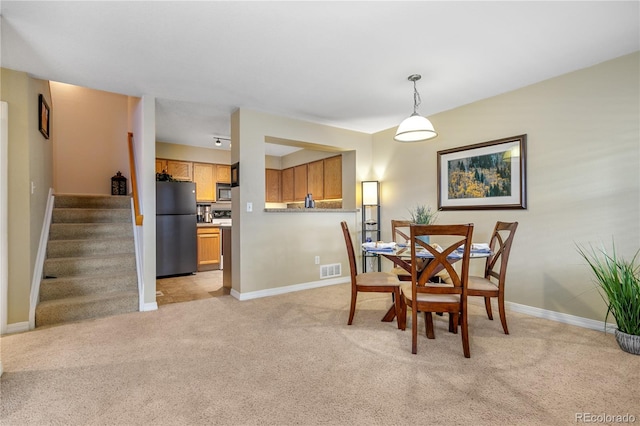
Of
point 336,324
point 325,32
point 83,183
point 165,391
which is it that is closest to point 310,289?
point 336,324

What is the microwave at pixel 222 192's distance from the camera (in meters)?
6.16

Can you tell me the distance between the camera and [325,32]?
7.16ft

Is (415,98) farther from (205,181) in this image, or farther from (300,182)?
(205,181)

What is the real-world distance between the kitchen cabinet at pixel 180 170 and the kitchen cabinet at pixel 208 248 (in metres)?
1.05

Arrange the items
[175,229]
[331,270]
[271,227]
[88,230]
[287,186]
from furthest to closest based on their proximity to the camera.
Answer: [287,186]
[175,229]
[331,270]
[271,227]
[88,230]

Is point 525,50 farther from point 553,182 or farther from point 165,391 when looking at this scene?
point 165,391

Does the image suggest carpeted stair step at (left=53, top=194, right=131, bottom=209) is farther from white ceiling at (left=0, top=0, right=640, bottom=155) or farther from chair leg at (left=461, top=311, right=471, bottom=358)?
chair leg at (left=461, top=311, right=471, bottom=358)

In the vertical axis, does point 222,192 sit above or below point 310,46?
below

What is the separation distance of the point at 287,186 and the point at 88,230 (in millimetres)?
3689

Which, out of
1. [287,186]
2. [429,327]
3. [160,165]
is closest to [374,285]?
[429,327]

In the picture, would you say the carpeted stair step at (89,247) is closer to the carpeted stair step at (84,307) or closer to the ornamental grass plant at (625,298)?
the carpeted stair step at (84,307)

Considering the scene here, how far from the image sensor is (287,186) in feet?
21.9

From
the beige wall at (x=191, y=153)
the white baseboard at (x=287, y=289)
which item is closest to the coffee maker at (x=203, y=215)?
the beige wall at (x=191, y=153)

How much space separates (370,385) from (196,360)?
1228 mm
